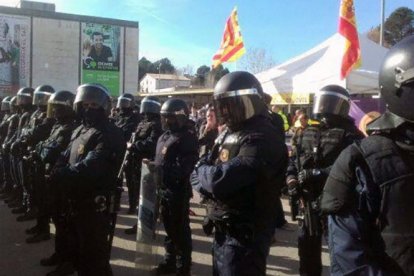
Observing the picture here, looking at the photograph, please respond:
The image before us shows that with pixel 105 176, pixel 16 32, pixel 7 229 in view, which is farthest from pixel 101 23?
pixel 105 176

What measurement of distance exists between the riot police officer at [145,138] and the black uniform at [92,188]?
8.77 feet

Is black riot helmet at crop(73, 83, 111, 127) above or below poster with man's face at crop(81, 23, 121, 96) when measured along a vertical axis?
below

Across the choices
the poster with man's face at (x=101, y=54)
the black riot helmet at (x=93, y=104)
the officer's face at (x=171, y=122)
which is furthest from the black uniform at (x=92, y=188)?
the poster with man's face at (x=101, y=54)

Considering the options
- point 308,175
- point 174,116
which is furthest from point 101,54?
point 308,175

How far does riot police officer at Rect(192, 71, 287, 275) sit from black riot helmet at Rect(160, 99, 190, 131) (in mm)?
2246

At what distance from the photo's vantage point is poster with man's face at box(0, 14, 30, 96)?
38781mm

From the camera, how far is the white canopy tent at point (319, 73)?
32.0 feet

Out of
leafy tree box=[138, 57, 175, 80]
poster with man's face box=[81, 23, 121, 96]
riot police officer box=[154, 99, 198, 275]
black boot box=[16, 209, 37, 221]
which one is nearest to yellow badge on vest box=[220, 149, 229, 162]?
riot police officer box=[154, 99, 198, 275]

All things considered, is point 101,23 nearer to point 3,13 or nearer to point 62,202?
point 3,13

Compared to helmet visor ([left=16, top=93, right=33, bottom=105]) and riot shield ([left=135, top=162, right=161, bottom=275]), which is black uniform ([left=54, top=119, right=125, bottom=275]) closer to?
riot shield ([left=135, top=162, right=161, bottom=275])

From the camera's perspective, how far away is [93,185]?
13.0 feet

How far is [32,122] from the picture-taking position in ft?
23.2

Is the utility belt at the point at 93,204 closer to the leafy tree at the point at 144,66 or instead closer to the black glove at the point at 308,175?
the black glove at the point at 308,175

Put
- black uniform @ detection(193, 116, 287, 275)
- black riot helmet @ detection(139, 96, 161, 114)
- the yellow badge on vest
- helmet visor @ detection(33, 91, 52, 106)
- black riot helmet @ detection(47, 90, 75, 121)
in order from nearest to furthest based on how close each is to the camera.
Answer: black uniform @ detection(193, 116, 287, 275) < the yellow badge on vest < black riot helmet @ detection(47, 90, 75, 121) < helmet visor @ detection(33, 91, 52, 106) < black riot helmet @ detection(139, 96, 161, 114)
